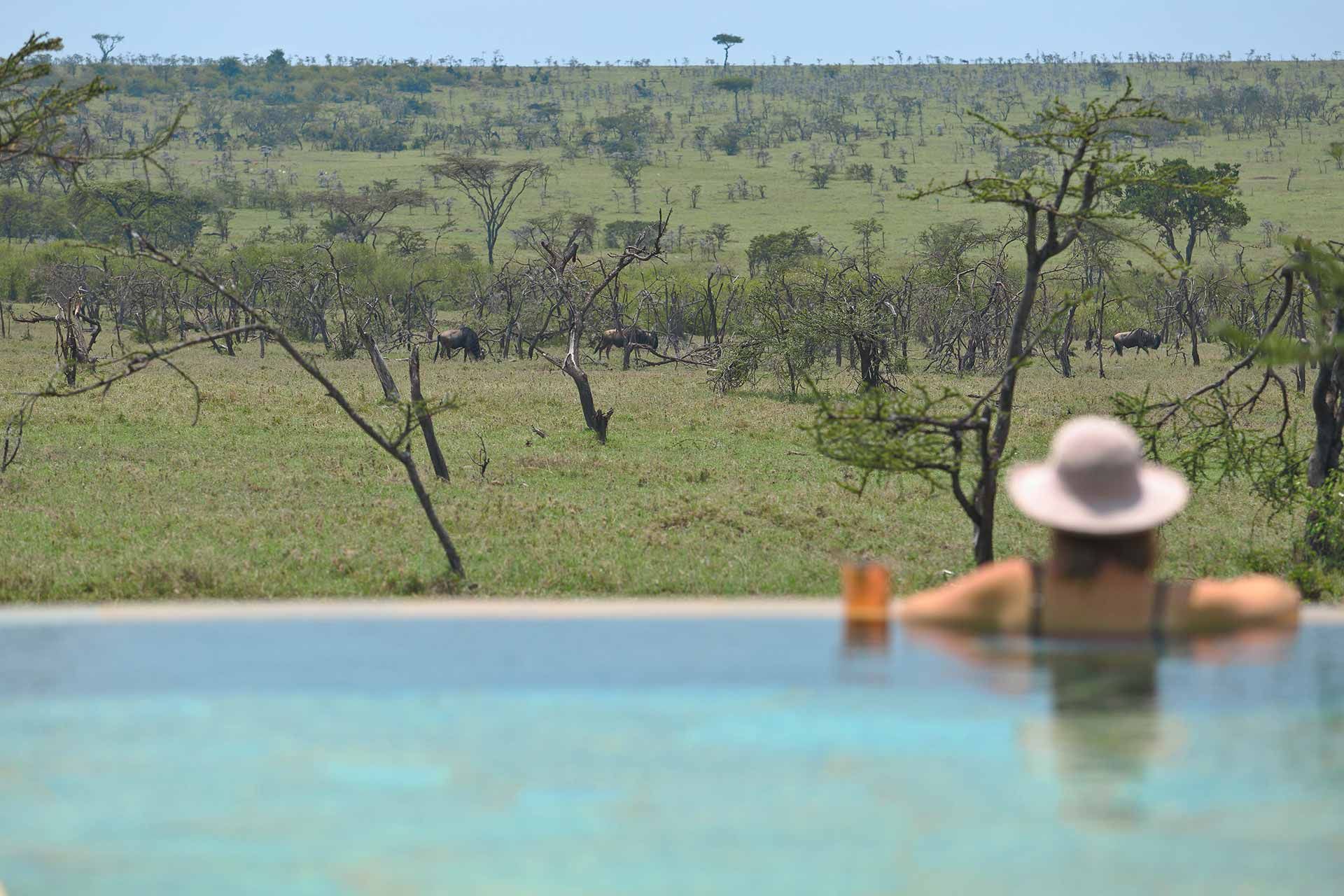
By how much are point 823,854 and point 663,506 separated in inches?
337

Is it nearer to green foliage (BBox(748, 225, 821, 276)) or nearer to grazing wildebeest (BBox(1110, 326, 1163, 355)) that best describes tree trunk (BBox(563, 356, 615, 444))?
grazing wildebeest (BBox(1110, 326, 1163, 355))

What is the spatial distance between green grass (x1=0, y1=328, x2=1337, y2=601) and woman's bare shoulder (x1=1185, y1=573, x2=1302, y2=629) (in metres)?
5.35

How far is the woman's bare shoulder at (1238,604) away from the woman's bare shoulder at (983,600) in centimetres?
44

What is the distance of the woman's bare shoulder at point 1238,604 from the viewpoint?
4168 mm

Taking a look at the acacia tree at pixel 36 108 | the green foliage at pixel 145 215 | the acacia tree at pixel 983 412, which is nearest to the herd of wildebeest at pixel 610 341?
the acacia tree at pixel 36 108

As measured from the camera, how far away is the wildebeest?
33.9 metres

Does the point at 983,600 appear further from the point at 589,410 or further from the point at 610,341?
A: the point at 610,341

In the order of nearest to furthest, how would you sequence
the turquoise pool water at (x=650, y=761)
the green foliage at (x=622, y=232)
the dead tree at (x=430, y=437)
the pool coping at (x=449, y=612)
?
the turquoise pool water at (x=650, y=761) < the pool coping at (x=449, y=612) < the dead tree at (x=430, y=437) < the green foliage at (x=622, y=232)

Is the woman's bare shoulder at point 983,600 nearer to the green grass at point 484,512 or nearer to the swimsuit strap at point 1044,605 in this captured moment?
the swimsuit strap at point 1044,605

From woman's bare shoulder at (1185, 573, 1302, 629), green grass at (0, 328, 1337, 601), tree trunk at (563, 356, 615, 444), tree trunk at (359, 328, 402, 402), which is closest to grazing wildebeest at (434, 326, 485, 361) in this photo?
green grass at (0, 328, 1337, 601)

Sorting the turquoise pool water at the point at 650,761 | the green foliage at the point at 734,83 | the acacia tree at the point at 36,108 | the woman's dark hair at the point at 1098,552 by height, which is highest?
the green foliage at the point at 734,83

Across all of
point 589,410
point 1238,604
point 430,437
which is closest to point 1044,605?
point 1238,604

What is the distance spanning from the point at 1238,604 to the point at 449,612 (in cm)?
253

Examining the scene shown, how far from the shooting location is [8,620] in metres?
5.14
